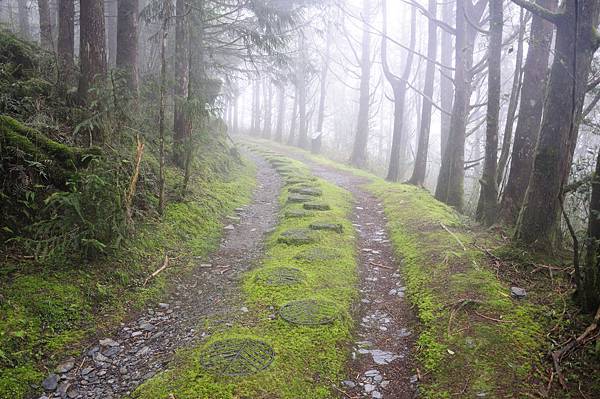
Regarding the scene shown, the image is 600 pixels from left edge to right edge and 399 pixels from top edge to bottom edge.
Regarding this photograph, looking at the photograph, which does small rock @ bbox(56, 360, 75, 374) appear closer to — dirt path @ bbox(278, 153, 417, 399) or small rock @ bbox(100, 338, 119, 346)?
small rock @ bbox(100, 338, 119, 346)

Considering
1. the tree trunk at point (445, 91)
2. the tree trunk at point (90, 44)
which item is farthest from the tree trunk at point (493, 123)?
the tree trunk at point (445, 91)

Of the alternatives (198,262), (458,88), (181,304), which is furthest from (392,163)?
(181,304)

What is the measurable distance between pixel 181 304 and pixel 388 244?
145 inches

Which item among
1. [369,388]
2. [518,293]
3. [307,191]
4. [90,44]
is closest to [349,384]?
[369,388]

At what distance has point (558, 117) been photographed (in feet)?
15.7

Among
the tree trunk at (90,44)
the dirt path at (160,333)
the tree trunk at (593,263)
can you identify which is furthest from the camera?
the tree trunk at (90,44)

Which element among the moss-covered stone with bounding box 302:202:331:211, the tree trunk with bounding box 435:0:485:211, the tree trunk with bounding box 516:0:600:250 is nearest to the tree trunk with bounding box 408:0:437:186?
the tree trunk with bounding box 435:0:485:211

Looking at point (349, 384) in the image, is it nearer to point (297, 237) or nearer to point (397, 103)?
point (297, 237)

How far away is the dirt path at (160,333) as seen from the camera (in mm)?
3369

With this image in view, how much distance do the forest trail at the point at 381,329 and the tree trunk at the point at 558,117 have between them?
73.4 inches

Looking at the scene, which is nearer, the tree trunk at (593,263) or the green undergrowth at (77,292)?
the green undergrowth at (77,292)

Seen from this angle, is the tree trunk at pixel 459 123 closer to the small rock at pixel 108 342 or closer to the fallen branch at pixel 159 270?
the fallen branch at pixel 159 270

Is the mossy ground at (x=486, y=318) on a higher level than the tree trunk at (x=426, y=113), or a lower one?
lower

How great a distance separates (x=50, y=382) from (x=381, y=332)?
3.08 metres
